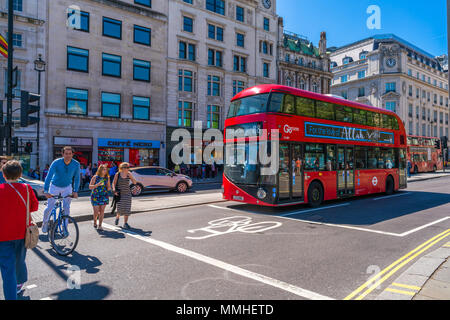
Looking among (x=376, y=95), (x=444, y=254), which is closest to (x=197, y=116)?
(x=444, y=254)

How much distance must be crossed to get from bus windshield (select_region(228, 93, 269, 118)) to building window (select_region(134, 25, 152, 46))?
20.3 m

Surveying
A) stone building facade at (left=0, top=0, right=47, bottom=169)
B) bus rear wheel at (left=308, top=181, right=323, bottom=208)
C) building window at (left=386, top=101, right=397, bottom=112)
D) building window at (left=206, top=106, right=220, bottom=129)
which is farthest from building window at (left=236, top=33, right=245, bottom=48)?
building window at (left=386, top=101, right=397, bottom=112)

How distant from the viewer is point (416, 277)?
14.6 feet

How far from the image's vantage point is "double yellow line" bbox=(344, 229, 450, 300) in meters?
4.04

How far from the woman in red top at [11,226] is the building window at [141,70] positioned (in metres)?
25.5

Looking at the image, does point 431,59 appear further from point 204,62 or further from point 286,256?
point 286,256

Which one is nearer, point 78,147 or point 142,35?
point 78,147

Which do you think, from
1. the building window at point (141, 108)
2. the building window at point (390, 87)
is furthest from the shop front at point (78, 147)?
the building window at point (390, 87)

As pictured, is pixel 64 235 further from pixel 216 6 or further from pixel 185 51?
pixel 216 6

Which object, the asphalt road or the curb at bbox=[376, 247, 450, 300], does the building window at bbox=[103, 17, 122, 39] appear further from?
the curb at bbox=[376, 247, 450, 300]

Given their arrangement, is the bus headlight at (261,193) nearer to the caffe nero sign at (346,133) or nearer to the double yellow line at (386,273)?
the caffe nero sign at (346,133)

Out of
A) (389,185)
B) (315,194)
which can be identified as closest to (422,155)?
(389,185)

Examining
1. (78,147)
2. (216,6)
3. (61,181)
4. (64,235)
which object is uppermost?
(216,6)

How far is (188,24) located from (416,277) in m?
31.2
